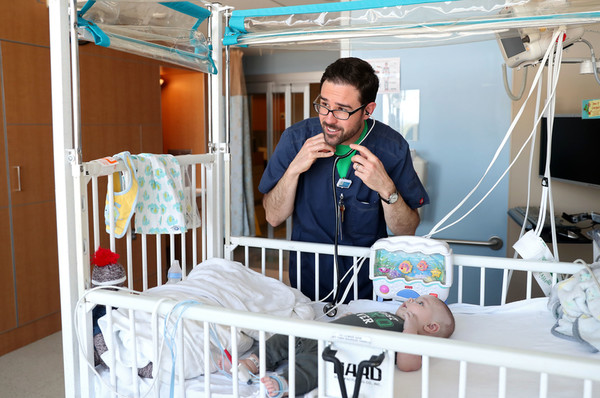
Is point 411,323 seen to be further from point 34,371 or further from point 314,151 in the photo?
point 34,371

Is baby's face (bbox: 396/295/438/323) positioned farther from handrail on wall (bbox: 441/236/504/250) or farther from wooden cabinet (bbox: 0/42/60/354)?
wooden cabinet (bbox: 0/42/60/354)

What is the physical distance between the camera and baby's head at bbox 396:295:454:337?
1524 millimetres

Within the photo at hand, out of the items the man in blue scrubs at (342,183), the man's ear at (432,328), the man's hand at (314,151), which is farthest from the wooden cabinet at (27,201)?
the man's ear at (432,328)

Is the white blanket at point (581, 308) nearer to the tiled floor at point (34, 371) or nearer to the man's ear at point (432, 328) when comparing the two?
the man's ear at point (432, 328)

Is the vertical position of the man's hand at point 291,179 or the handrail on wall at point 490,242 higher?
the man's hand at point 291,179

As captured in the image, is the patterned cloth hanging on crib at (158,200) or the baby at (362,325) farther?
the patterned cloth hanging on crib at (158,200)

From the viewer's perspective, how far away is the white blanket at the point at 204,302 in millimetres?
1304

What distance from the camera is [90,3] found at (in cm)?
136

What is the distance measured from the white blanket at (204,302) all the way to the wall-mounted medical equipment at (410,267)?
10.8 inches

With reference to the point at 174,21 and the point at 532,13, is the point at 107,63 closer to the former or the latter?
the point at 174,21

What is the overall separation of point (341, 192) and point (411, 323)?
0.57 metres

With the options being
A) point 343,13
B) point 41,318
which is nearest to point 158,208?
point 343,13

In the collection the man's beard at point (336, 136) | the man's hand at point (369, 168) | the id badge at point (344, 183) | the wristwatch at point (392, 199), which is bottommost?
the wristwatch at point (392, 199)

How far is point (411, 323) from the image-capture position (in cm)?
154
